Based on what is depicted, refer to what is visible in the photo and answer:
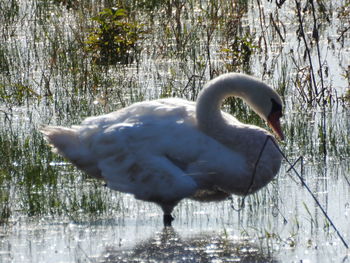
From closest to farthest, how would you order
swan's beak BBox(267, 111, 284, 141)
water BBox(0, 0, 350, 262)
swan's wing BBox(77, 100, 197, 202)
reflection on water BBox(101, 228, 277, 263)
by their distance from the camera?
reflection on water BBox(101, 228, 277, 263) < water BBox(0, 0, 350, 262) < swan's wing BBox(77, 100, 197, 202) < swan's beak BBox(267, 111, 284, 141)

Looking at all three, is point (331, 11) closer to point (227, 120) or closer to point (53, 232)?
point (227, 120)

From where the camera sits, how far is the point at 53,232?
24.1 ft

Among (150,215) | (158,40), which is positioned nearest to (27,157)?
(150,215)

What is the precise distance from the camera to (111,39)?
43.2ft

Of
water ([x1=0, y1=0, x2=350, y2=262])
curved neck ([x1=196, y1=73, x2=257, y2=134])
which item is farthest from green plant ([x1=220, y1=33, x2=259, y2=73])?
curved neck ([x1=196, y1=73, x2=257, y2=134])

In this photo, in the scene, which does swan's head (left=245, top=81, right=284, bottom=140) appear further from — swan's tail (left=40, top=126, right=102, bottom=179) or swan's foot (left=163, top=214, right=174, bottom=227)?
swan's tail (left=40, top=126, right=102, bottom=179)

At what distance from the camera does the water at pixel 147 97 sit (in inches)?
278

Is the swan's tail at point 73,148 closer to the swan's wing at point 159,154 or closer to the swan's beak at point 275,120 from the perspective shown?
the swan's wing at point 159,154

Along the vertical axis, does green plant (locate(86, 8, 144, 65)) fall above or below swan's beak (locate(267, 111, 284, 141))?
above

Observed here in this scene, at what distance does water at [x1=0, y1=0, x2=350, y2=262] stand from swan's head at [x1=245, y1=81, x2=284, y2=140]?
0.56m

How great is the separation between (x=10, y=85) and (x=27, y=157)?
8.68 feet

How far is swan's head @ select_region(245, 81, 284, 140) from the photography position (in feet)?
26.9

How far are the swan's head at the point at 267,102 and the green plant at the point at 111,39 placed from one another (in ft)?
16.0

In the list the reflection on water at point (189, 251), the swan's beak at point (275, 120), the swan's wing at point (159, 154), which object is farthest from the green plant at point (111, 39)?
the reflection on water at point (189, 251)
